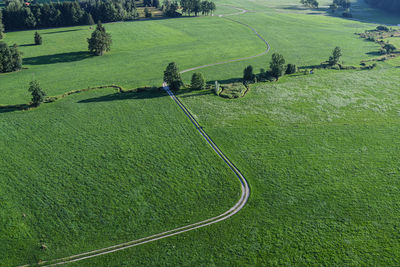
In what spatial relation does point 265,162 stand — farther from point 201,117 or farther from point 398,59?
point 398,59

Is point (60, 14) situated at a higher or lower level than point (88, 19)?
higher

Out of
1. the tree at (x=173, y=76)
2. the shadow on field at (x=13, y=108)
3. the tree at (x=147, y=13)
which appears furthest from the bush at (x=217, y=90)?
the tree at (x=147, y=13)

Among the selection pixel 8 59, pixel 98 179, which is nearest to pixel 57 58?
pixel 8 59

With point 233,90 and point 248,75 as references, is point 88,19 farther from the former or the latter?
point 233,90

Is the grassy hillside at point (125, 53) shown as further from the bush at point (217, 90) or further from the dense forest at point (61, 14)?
Answer: the bush at point (217, 90)

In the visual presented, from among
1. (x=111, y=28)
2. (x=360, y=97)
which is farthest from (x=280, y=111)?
(x=111, y=28)

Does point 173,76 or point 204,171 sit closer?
point 204,171

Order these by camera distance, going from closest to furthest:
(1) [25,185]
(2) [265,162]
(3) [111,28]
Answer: (1) [25,185]
(2) [265,162]
(3) [111,28]
